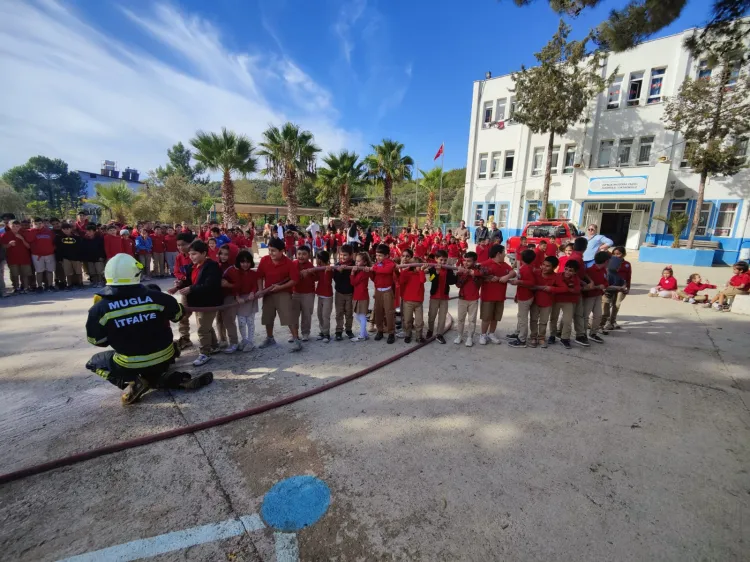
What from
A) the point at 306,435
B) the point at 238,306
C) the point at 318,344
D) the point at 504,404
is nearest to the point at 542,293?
the point at 504,404

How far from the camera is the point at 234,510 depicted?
7.47 feet

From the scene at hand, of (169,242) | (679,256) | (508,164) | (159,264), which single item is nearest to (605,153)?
(508,164)

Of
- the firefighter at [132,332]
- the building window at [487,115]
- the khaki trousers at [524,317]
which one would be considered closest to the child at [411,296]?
the khaki trousers at [524,317]

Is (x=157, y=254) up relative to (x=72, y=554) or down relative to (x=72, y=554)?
up

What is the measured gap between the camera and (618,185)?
Result: 1980cm

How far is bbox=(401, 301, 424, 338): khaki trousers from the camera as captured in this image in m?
5.49

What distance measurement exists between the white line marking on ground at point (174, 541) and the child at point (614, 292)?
255 inches

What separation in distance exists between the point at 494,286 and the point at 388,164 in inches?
748

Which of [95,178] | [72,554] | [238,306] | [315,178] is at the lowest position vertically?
[72,554]

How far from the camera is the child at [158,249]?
10844 mm

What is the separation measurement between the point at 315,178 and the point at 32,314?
17504 millimetres

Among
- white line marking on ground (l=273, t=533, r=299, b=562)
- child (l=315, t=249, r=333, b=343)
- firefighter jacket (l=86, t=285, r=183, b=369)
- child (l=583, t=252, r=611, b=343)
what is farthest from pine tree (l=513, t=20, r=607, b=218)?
white line marking on ground (l=273, t=533, r=299, b=562)

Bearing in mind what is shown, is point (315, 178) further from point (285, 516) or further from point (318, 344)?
point (285, 516)

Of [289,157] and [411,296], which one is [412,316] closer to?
[411,296]
